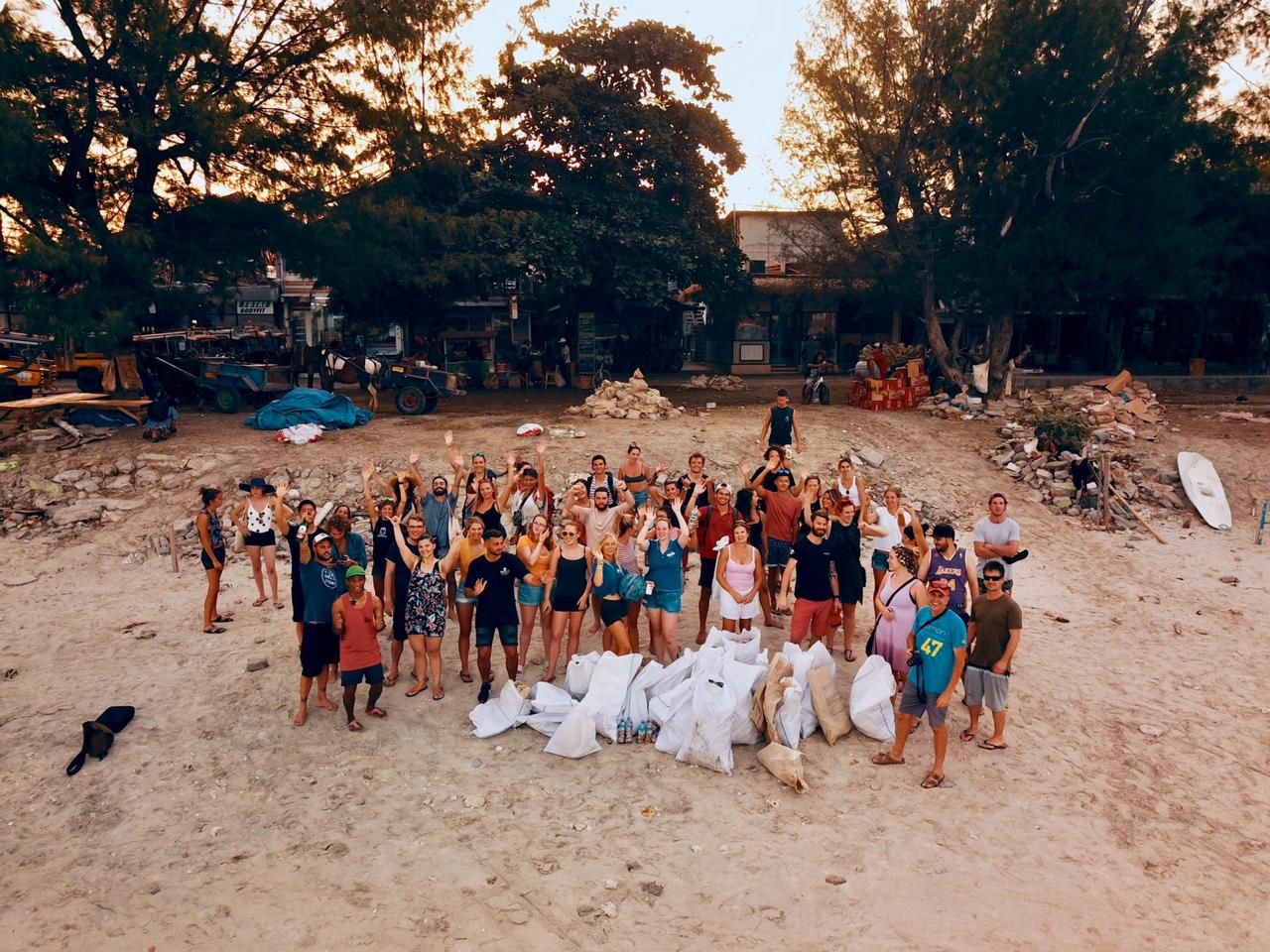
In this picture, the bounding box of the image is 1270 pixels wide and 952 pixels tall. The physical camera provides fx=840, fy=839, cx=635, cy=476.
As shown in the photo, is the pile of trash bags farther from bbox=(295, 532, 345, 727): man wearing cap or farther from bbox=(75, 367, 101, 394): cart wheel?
bbox=(75, 367, 101, 394): cart wheel

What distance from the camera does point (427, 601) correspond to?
286 inches

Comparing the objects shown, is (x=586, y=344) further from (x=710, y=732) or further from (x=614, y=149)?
(x=710, y=732)

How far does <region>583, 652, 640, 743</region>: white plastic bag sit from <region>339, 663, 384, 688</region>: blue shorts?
1739mm

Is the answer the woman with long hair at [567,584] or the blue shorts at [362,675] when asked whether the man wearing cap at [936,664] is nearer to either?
the woman with long hair at [567,584]

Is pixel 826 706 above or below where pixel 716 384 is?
below

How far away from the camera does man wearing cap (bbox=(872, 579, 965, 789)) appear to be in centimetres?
608

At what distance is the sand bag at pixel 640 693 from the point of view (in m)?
6.96

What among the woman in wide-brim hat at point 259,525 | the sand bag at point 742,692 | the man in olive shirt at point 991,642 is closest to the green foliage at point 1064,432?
the man in olive shirt at point 991,642

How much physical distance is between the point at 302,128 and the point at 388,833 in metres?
16.2

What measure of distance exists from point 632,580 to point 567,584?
1.92 feet

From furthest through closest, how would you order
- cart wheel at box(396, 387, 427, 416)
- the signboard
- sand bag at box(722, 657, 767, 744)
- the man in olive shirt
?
the signboard
cart wheel at box(396, 387, 427, 416)
sand bag at box(722, 657, 767, 744)
the man in olive shirt

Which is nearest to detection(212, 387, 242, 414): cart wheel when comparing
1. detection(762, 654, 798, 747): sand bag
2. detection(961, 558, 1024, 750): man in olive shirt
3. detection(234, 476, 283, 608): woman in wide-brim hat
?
detection(234, 476, 283, 608): woman in wide-brim hat

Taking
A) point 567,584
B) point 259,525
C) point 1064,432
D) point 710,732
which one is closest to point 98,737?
point 259,525

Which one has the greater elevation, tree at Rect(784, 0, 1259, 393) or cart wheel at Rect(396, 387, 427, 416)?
tree at Rect(784, 0, 1259, 393)
